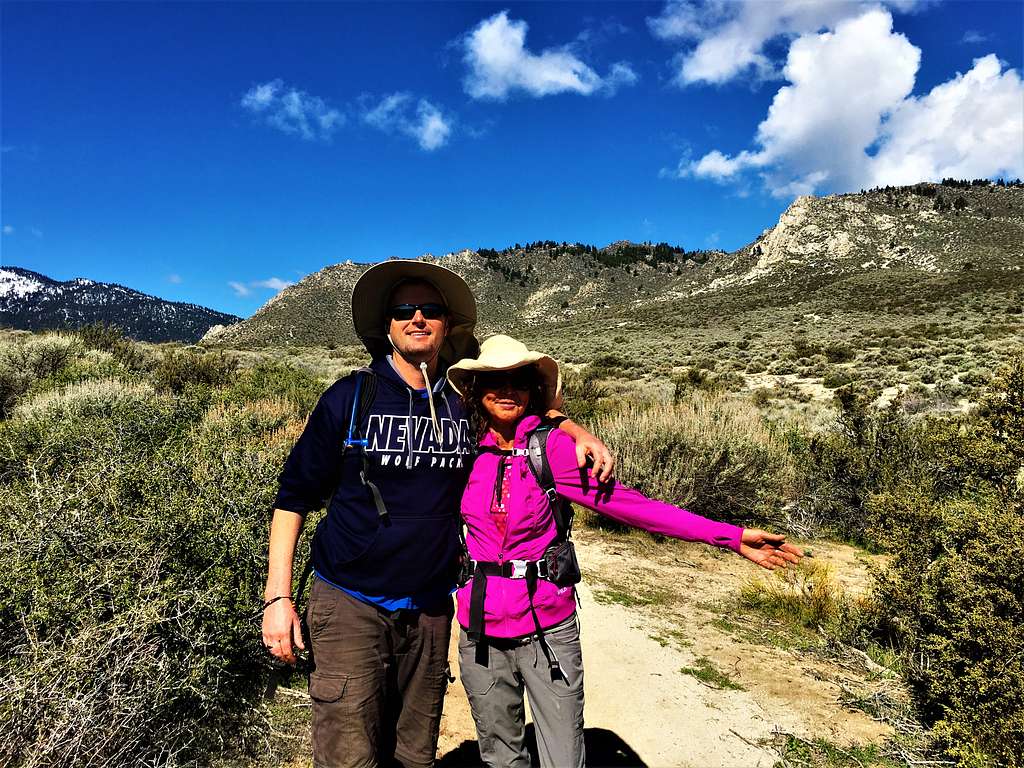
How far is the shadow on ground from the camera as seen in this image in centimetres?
313

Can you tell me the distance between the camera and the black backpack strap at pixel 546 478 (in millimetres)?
2053

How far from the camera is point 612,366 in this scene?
1056 inches

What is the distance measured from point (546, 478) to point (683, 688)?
2706 mm

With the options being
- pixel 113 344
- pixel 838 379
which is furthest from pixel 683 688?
pixel 113 344

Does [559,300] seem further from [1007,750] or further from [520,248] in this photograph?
[1007,750]

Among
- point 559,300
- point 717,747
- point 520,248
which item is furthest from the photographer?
point 520,248

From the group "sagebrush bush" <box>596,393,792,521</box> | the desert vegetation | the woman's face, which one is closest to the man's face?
the woman's face

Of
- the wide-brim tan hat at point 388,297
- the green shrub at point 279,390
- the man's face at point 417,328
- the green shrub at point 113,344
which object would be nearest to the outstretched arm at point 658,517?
the man's face at point 417,328

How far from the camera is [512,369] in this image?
221 centimetres

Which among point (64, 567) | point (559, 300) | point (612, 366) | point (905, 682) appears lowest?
point (905, 682)

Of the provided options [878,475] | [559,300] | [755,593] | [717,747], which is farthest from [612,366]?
[559,300]

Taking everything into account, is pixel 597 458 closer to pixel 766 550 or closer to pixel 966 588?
pixel 766 550

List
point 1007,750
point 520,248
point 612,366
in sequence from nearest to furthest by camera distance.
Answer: point 1007,750 → point 612,366 → point 520,248

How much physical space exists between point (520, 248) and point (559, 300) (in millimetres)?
19194
